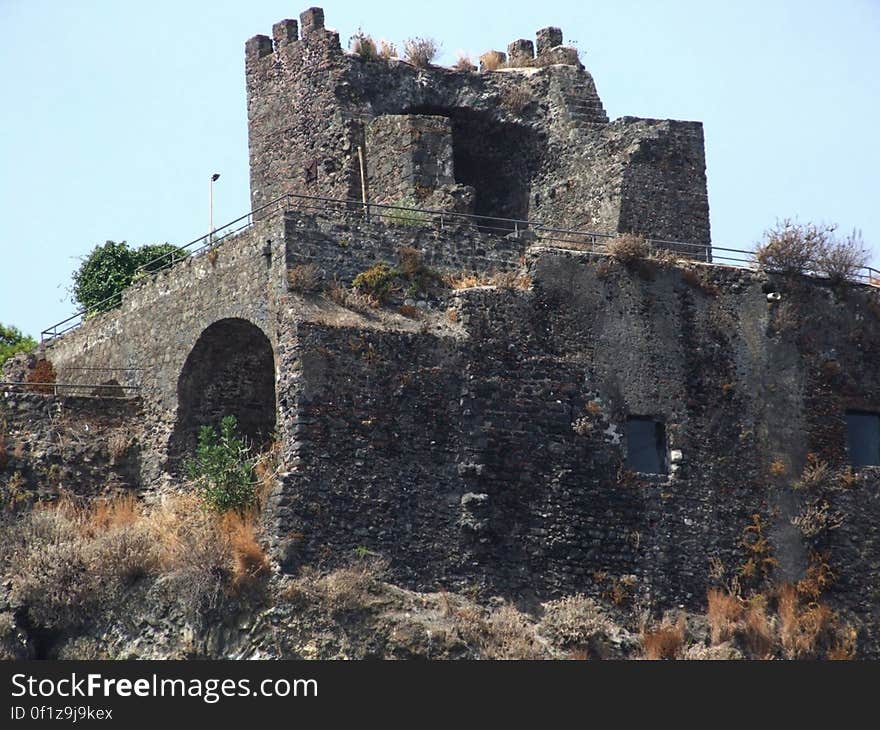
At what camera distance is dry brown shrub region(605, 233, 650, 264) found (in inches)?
1588

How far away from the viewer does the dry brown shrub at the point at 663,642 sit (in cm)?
3778

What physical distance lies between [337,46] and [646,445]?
10.4 meters

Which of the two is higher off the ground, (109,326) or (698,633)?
(109,326)

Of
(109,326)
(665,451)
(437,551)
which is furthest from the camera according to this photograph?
(109,326)

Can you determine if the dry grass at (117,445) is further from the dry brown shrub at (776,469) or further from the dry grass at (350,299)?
the dry brown shrub at (776,469)

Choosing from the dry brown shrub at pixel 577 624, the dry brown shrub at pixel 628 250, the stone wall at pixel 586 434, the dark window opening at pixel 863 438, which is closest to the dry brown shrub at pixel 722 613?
the stone wall at pixel 586 434

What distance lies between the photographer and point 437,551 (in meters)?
37.3

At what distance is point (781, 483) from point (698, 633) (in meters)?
3.39

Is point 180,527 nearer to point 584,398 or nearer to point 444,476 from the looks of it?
point 444,476

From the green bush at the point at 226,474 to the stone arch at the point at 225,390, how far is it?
1.97 m

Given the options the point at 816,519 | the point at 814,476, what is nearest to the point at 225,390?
the point at 814,476

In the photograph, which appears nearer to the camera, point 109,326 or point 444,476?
point 444,476

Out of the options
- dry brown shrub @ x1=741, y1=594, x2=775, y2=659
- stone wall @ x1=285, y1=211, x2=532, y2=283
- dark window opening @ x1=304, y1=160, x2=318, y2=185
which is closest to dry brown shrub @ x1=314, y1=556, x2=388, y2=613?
stone wall @ x1=285, y1=211, x2=532, y2=283

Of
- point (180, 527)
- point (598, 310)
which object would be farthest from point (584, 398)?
point (180, 527)
